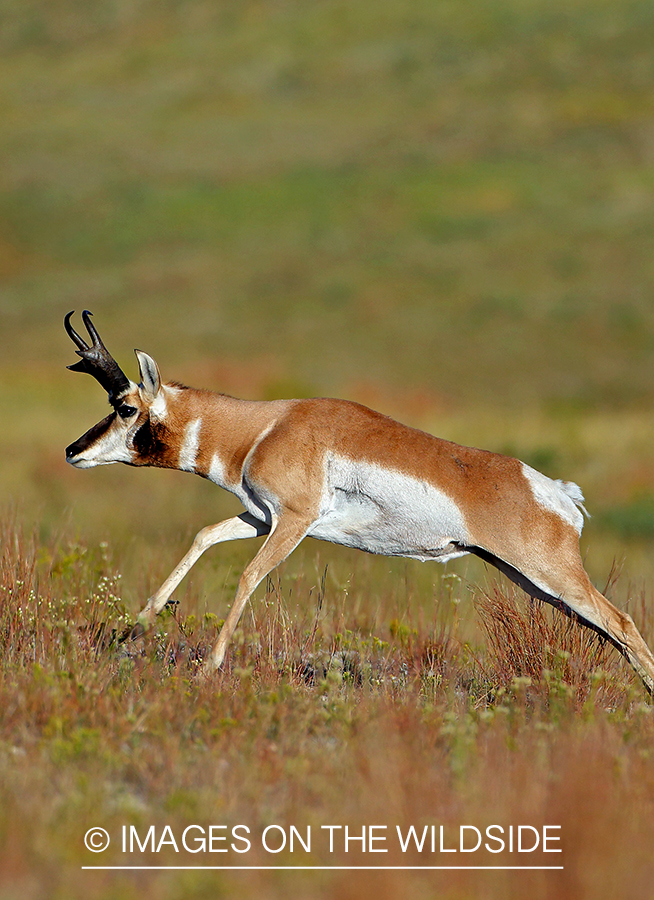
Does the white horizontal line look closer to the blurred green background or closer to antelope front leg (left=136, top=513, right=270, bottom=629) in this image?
antelope front leg (left=136, top=513, right=270, bottom=629)

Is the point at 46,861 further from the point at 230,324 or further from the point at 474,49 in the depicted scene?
the point at 474,49

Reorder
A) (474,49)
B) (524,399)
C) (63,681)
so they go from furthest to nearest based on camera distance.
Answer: (474,49) < (524,399) < (63,681)

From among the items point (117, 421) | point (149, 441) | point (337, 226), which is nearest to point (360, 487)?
point (149, 441)

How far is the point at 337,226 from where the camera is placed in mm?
69812

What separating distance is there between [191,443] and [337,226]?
63.6 metres

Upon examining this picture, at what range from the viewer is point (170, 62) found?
10506cm

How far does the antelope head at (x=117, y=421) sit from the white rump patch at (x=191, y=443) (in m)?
0.24

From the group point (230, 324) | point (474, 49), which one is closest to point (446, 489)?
point (230, 324)

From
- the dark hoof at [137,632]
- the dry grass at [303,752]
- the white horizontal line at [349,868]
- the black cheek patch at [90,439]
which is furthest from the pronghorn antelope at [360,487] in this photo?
the white horizontal line at [349,868]

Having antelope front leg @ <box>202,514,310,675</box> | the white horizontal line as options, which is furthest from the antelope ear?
the white horizontal line

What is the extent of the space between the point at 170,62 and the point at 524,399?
78952 millimetres

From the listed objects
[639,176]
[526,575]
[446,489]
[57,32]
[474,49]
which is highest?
[57,32]

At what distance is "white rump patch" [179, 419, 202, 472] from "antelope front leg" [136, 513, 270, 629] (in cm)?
52

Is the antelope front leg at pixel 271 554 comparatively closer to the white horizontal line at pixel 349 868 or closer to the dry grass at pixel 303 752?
the dry grass at pixel 303 752
